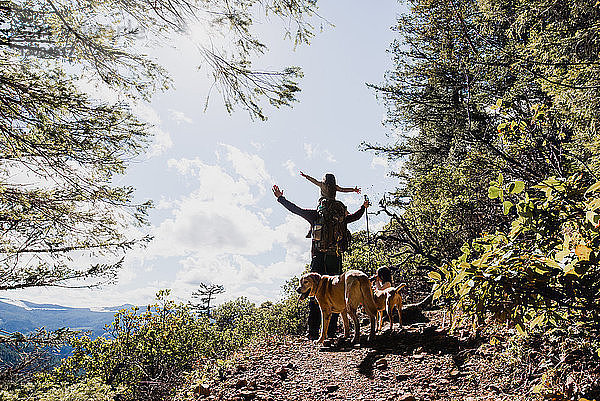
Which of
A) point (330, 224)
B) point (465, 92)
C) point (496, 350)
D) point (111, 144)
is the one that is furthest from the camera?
point (465, 92)

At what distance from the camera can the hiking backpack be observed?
7184 millimetres

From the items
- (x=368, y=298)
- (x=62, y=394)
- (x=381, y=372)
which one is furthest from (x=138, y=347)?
(x=381, y=372)

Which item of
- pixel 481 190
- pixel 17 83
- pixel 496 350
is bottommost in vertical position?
pixel 496 350

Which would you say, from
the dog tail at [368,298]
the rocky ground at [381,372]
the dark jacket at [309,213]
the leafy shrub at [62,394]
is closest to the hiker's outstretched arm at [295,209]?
the dark jacket at [309,213]

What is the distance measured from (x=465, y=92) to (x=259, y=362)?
1579 cm

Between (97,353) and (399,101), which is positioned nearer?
(97,353)

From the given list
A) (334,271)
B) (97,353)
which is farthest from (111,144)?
(97,353)

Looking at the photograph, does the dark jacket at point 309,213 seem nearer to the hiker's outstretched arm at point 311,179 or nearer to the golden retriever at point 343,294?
the hiker's outstretched arm at point 311,179

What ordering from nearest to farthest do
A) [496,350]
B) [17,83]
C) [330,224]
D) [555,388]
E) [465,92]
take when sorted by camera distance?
[555,388] < [496,350] < [17,83] < [330,224] < [465,92]

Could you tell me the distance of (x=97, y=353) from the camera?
30.5 ft

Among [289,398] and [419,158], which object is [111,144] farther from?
[419,158]

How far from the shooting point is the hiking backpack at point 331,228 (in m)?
7.18

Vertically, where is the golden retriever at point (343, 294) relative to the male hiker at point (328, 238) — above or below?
below

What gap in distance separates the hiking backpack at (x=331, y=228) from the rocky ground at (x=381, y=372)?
6.89ft
